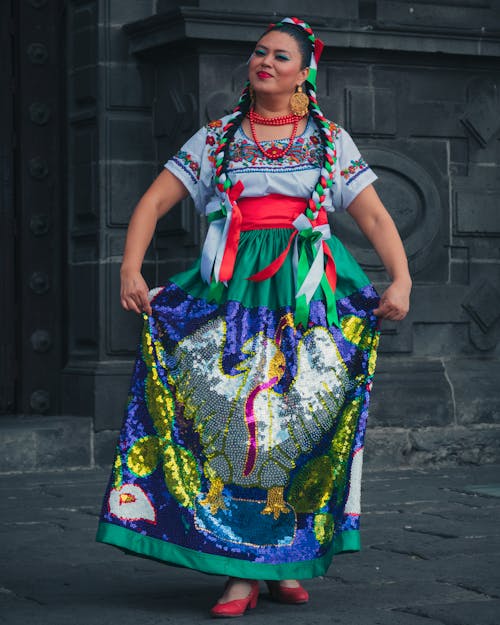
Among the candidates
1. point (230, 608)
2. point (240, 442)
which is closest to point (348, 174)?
point (240, 442)

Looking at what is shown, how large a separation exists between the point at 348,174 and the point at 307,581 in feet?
4.33

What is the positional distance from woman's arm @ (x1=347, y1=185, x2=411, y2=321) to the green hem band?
729 millimetres

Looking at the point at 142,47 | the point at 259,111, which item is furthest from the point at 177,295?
the point at 142,47

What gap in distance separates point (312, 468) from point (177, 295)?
0.67 meters

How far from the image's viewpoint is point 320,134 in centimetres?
455

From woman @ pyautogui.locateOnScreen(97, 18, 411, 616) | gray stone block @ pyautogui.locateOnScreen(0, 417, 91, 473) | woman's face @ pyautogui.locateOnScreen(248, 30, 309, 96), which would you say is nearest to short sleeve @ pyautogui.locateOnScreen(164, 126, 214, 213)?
woman @ pyautogui.locateOnScreen(97, 18, 411, 616)

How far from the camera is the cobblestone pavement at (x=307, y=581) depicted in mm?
4168

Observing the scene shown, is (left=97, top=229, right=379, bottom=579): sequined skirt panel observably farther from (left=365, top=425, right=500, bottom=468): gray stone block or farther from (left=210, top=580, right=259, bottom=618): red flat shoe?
(left=365, top=425, right=500, bottom=468): gray stone block

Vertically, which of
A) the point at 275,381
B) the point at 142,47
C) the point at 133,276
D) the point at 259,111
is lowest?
the point at 275,381

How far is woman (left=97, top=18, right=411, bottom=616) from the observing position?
170 inches

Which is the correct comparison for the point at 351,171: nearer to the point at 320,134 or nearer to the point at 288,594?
the point at 320,134

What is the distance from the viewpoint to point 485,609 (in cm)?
417

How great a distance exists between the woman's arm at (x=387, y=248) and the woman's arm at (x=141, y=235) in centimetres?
57

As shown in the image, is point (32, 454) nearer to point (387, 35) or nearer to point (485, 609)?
point (387, 35)
